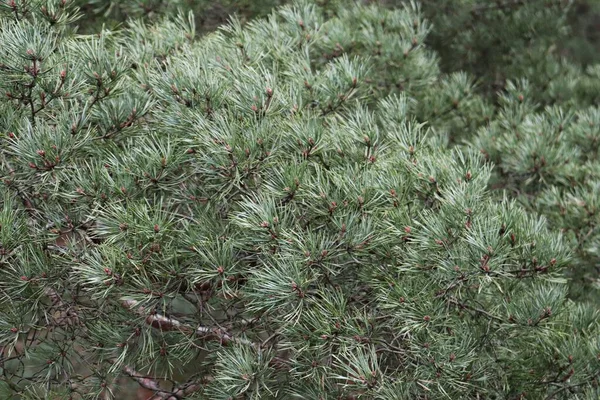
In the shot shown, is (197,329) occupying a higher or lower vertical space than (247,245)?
lower

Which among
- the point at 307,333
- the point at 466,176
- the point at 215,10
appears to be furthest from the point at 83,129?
the point at 215,10

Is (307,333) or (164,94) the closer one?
(307,333)

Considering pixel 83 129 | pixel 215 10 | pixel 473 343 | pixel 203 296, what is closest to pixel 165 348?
pixel 203 296

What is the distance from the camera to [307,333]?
3.89 feet

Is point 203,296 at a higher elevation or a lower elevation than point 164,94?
lower

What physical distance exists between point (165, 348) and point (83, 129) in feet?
1.27

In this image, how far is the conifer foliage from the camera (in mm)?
1187

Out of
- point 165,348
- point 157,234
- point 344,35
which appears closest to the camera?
point 157,234

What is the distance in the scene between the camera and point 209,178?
4.09ft

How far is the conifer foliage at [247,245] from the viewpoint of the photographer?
1187 millimetres

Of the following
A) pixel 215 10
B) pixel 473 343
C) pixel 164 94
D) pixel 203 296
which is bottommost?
pixel 473 343

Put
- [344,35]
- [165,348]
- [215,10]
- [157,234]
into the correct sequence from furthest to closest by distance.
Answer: [215,10] < [344,35] < [165,348] < [157,234]

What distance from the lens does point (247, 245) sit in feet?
4.09

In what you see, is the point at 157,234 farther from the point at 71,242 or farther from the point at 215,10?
the point at 215,10
